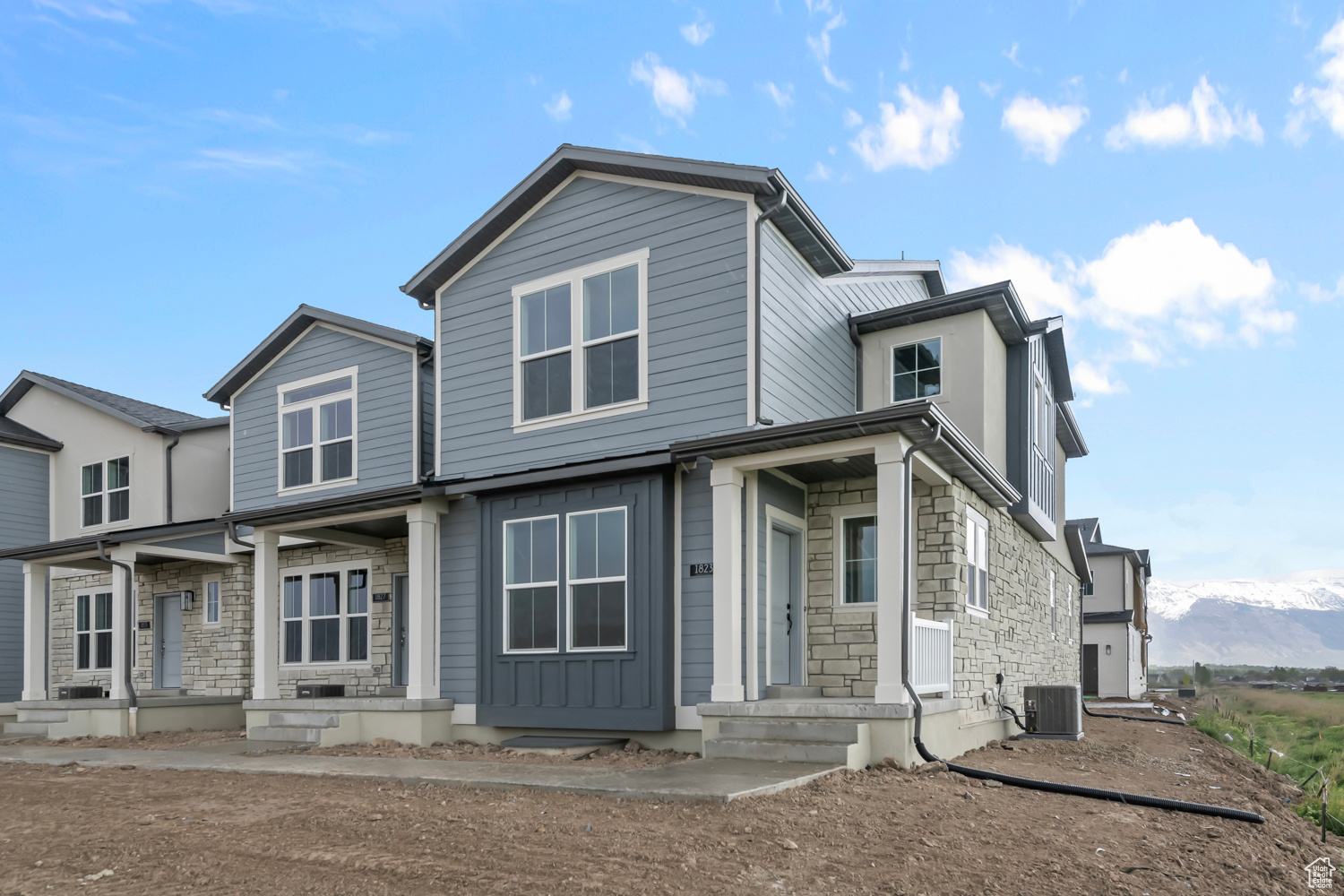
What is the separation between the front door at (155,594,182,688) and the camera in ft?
60.1

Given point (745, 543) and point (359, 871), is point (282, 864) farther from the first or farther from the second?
point (745, 543)

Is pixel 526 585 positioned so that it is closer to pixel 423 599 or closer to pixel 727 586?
pixel 423 599

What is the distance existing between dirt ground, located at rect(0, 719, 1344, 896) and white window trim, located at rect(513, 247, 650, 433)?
486 cm

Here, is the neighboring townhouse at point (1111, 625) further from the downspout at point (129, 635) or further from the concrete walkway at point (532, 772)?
the downspout at point (129, 635)

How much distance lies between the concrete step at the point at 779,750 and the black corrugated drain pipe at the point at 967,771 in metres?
0.79

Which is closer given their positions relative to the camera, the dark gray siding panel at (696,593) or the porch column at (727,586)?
the porch column at (727,586)

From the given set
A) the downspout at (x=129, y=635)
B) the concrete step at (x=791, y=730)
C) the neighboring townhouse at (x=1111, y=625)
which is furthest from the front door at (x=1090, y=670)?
the downspout at (x=129, y=635)

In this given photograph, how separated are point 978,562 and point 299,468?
1051 cm

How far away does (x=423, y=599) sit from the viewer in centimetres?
1275

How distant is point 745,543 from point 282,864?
18.5 feet

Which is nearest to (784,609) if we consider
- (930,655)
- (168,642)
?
(930,655)

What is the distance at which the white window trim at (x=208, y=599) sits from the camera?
17.4 meters

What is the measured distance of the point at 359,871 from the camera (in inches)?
225

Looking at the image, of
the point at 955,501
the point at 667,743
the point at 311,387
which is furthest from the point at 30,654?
the point at 955,501
